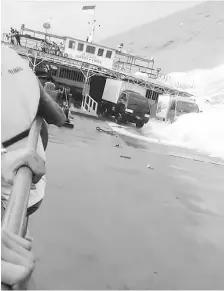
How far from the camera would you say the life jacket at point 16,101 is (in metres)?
1.93

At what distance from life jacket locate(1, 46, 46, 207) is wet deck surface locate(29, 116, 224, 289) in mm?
1678

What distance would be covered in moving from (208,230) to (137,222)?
1.13 metres

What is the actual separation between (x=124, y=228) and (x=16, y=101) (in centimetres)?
311

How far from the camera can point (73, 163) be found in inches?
319

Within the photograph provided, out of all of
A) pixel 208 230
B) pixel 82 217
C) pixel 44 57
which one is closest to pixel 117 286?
pixel 82 217

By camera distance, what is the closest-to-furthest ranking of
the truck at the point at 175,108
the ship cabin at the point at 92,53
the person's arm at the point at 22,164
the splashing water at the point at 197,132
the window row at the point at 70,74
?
1. the person's arm at the point at 22,164
2. the splashing water at the point at 197,132
3. the truck at the point at 175,108
4. the ship cabin at the point at 92,53
5. the window row at the point at 70,74

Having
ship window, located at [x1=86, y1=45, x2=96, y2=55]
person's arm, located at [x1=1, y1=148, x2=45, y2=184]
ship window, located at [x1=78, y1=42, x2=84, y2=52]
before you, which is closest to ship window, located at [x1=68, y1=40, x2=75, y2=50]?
ship window, located at [x1=78, y1=42, x2=84, y2=52]

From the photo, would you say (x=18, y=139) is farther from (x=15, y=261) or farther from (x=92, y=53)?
(x=92, y=53)

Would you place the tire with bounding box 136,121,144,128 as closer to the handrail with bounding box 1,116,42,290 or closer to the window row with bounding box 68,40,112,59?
the window row with bounding box 68,40,112,59

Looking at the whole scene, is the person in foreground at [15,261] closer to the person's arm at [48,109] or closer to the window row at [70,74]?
the person's arm at [48,109]

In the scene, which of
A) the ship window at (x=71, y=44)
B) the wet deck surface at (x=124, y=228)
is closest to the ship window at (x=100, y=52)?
the ship window at (x=71, y=44)

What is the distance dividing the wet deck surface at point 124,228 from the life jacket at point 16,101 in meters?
1.68

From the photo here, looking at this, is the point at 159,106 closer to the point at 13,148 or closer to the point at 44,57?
the point at 44,57

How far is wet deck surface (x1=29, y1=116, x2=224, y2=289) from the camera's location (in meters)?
3.60
